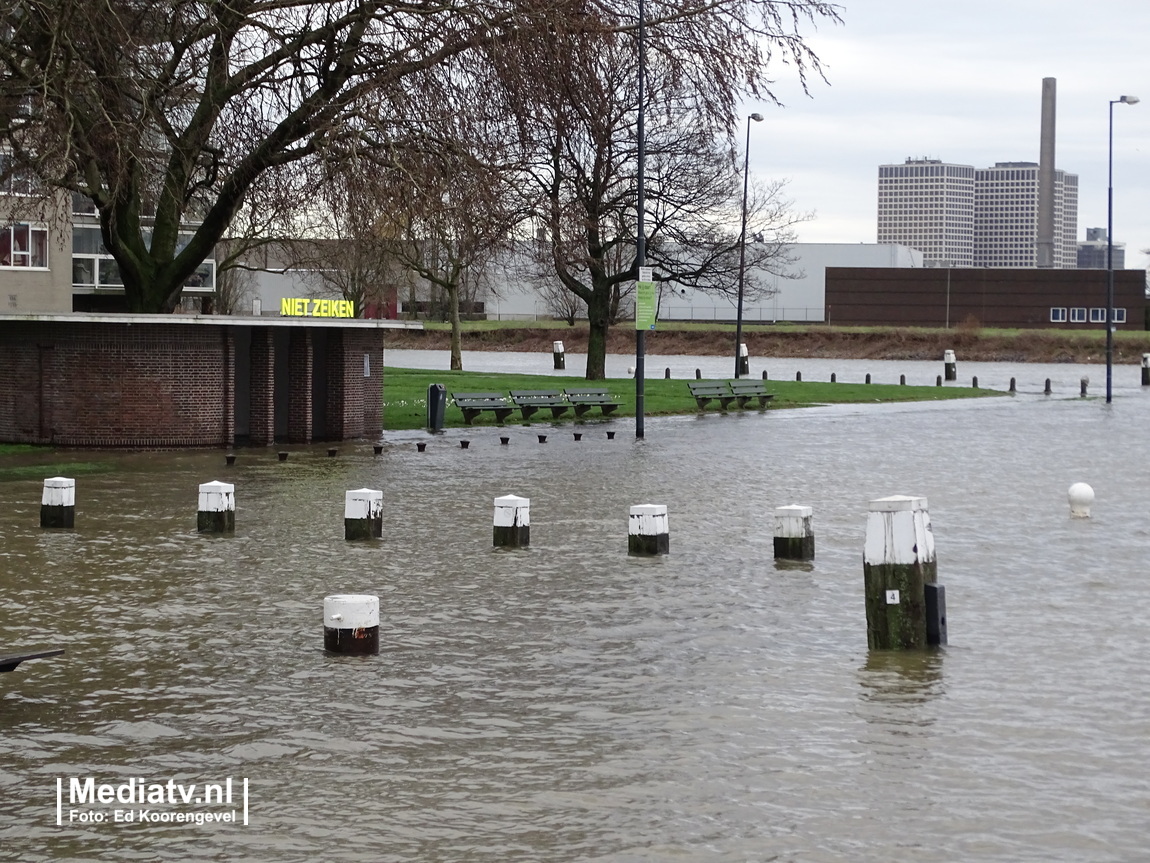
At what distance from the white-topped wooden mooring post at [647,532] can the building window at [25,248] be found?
4976cm

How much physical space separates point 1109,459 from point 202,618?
19.7m

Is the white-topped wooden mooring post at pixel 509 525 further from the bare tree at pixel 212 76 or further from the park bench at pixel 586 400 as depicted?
the park bench at pixel 586 400

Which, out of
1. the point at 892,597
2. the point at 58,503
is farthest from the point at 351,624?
the point at 58,503

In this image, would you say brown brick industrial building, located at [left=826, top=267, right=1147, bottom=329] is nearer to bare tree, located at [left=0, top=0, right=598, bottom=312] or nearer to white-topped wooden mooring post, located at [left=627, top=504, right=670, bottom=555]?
bare tree, located at [left=0, top=0, right=598, bottom=312]

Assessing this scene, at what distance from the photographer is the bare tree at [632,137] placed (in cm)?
2512

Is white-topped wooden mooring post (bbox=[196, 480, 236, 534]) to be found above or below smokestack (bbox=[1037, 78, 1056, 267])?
below

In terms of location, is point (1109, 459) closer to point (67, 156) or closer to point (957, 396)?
point (67, 156)

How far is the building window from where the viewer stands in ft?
202

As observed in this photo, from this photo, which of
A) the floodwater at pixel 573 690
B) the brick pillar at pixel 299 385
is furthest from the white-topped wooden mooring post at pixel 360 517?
the brick pillar at pixel 299 385

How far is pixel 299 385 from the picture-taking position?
1198 inches

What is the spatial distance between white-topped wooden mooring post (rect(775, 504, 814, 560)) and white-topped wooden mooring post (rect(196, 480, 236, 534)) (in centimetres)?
588

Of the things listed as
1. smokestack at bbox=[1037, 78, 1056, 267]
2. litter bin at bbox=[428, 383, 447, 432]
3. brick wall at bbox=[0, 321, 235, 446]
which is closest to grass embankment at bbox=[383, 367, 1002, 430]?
litter bin at bbox=[428, 383, 447, 432]

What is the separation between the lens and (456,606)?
13.0 metres

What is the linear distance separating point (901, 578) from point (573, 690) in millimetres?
2553
